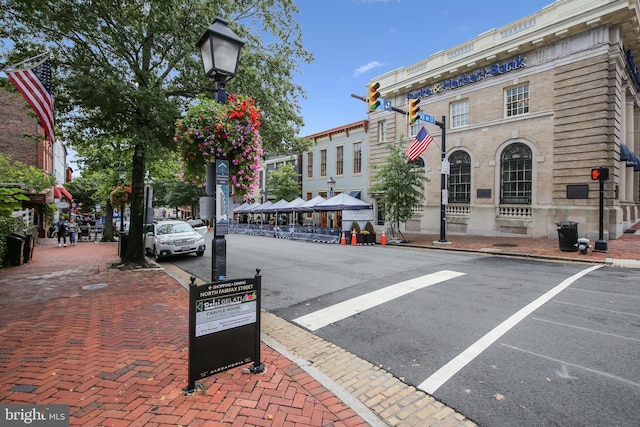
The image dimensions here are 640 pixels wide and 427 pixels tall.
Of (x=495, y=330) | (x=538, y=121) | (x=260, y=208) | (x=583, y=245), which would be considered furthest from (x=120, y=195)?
(x=538, y=121)

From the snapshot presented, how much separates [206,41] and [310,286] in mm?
5372

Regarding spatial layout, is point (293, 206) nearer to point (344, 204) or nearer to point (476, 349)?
point (344, 204)

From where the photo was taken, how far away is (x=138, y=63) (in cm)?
966

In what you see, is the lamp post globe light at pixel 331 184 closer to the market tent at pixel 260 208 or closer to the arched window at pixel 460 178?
the market tent at pixel 260 208

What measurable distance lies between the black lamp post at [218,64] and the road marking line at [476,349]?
9.15 ft

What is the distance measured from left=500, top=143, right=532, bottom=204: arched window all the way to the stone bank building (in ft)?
0.18

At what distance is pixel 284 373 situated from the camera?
3.52 m

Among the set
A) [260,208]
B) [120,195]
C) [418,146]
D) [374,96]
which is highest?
[374,96]

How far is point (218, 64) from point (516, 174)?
61.2 ft

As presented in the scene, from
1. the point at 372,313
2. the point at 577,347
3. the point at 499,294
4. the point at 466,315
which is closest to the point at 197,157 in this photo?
the point at 372,313

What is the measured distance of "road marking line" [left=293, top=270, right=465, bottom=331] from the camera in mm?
5316

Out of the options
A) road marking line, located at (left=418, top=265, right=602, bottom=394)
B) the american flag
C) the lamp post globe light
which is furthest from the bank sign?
the american flag

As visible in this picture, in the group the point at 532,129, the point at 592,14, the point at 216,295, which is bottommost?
the point at 216,295

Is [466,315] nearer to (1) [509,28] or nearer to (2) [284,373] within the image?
(2) [284,373]
